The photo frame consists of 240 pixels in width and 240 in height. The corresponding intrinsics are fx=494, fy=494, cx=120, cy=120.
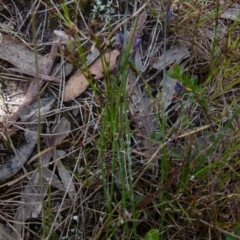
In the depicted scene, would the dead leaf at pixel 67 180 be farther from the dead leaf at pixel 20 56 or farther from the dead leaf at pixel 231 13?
the dead leaf at pixel 231 13

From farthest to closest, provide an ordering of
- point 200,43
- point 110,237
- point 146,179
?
point 200,43, point 146,179, point 110,237

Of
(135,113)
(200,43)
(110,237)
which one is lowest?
(110,237)

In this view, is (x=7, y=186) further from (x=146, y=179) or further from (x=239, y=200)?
(x=239, y=200)

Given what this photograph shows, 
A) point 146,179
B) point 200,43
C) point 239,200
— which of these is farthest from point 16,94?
point 239,200

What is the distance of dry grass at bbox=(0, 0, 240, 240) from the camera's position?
1302mm

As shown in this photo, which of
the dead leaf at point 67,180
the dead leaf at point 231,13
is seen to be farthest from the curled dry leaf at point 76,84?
the dead leaf at point 231,13

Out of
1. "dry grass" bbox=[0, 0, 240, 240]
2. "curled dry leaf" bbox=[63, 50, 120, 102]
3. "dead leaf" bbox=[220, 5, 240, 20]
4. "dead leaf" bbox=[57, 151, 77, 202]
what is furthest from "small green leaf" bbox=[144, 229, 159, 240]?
"dead leaf" bbox=[220, 5, 240, 20]

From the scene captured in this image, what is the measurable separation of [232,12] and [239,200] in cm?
64

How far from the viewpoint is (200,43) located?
1.54m

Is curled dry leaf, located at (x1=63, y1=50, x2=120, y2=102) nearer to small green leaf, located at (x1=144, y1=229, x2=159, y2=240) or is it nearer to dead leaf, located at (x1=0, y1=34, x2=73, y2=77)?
dead leaf, located at (x1=0, y1=34, x2=73, y2=77)

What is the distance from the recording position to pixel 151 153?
140cm

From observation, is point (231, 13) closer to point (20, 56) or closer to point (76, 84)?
point (76, 84)

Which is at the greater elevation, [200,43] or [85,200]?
[200,43]

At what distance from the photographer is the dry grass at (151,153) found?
130 centimetres
